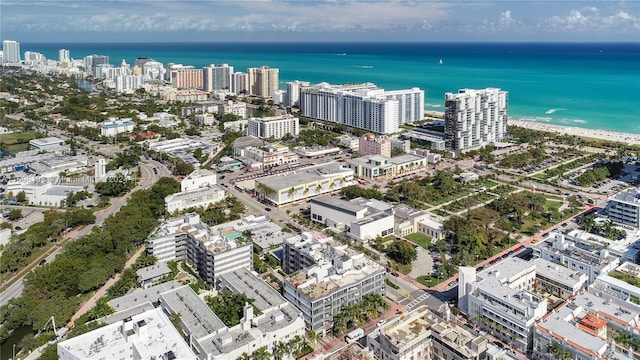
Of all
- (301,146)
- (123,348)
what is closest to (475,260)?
(123,348)

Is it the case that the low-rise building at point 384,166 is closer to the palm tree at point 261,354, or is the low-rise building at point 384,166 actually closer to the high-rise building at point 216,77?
the palm tree at point 261,354

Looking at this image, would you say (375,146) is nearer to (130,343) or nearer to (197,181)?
(197,181)

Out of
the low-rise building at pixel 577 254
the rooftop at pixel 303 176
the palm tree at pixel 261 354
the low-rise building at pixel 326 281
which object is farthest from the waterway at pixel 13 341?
the low-rise building at pixel 577 254

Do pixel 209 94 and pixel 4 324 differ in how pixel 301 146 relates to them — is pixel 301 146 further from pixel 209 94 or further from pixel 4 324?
pixel 209 94

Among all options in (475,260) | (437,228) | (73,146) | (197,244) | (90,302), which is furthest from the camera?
(73,146)

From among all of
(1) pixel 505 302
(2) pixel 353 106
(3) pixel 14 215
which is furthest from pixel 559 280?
(2) pixel 353 106

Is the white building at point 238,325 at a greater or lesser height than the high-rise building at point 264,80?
lesser

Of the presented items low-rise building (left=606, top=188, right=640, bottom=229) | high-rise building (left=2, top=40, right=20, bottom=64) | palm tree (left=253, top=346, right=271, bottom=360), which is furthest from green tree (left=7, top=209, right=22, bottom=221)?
high-rise building (left=2, top=40, right=20, bottom=64)
